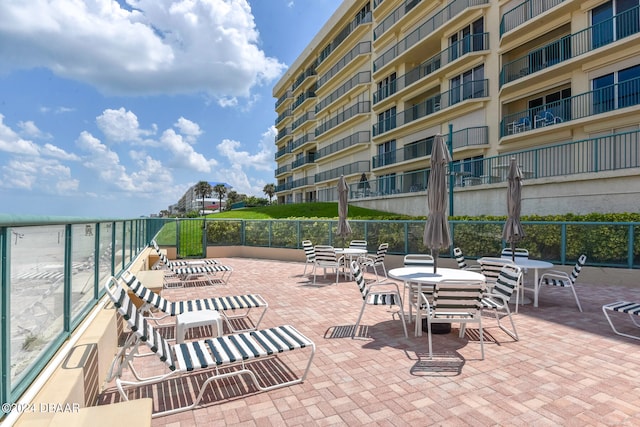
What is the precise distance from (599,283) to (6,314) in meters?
12.2

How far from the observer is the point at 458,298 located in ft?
15.1

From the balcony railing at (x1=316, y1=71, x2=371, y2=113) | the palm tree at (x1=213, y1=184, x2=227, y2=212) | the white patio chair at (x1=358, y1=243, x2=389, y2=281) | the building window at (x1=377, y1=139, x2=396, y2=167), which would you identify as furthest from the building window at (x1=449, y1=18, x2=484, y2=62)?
the palm tree at (x1=213, y1=184, x2=227, y2=212)

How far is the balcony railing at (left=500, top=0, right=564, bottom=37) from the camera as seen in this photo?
57.0 feet

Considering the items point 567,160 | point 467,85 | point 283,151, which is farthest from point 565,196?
point 283,151

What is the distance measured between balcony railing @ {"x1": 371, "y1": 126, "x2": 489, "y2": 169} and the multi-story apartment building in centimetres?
9

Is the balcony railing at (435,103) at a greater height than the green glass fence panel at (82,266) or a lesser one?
greater

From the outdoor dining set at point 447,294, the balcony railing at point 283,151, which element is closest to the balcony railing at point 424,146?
the outdoor dining set at point 447,294

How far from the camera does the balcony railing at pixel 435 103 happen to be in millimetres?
20791

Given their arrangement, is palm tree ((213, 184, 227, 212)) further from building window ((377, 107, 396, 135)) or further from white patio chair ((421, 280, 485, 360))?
white patio chair ((421, 280, 485, 360))

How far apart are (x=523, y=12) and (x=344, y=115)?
61.6 feet

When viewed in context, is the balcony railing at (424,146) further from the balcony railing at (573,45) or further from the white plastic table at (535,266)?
the white plastic table at (535,266)

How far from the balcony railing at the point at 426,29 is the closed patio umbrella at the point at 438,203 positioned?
19.3 m

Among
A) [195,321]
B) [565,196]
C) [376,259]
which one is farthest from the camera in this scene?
[565,196]

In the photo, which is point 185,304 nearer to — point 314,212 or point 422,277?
point 422,277
